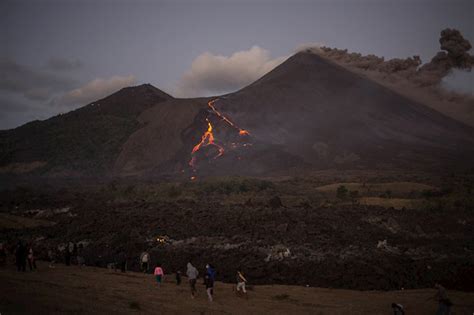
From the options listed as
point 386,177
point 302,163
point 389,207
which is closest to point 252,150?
point 302,163

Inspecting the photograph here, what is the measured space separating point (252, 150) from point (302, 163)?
36.5 ft

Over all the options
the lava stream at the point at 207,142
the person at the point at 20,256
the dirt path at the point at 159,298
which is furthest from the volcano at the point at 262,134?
the person at the point at 20,256

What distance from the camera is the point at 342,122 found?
3989 inches

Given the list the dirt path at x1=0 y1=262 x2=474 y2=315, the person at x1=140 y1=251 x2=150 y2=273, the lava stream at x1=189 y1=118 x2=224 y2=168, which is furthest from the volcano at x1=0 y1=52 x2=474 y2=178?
the dirt path at x1=0 y1=262 x2=474 y2=315

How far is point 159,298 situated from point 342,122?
8964 centimetres

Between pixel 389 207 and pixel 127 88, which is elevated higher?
pixel 127 88

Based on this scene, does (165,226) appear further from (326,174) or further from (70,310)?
(326,174)

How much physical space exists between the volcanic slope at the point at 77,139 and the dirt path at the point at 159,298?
249ft

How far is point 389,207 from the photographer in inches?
1603

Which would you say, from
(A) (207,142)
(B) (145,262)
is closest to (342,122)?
(A) (207,142)

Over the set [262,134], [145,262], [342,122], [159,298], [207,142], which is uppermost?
[342,122]

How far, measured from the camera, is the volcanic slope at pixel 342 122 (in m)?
85.1

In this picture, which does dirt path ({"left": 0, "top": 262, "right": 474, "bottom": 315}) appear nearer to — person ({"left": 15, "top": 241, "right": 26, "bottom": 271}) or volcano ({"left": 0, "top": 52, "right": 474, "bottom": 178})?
person ({"left": 15, "top": 241, "right": 26, "bottom": 271})

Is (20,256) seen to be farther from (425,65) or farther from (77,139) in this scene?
(425,65)
